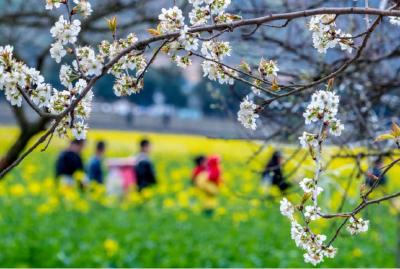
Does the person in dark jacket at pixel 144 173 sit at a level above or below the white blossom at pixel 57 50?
above

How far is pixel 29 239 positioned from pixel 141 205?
2.72m

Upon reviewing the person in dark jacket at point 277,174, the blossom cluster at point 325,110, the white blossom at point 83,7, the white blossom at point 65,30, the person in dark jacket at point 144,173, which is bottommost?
the blossom cluster at point 325,110

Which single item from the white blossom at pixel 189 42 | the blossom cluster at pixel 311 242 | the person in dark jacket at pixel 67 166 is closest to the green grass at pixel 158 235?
the person in dark jacket at pixel 67 166

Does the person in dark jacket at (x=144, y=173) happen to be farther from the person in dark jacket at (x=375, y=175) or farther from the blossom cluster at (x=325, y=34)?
the blossom cluster at (x=325, y=34)

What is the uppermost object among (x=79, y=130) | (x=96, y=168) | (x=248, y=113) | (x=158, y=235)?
(x=96, y=168)

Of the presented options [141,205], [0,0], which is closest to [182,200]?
[141,205]

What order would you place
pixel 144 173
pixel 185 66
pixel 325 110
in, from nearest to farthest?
1. pixel 325 110
2. pixel 185 66
3. pixel 144 173

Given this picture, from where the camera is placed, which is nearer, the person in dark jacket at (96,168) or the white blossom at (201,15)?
the white blossom at (201,15)

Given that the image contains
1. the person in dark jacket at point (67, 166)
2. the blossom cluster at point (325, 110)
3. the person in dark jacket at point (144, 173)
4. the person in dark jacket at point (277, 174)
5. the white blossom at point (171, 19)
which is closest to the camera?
the blossom cluster at point (325, 110)

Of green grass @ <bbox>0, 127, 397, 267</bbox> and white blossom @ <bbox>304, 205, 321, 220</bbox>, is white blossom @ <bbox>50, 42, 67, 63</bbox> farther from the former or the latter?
green grass @ <bbox>0, 127, 397, 267</bbox>

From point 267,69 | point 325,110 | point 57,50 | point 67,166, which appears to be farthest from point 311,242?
point 67,166

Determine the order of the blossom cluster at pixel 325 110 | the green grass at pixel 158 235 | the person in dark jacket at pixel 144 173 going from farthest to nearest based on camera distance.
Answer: the person in dark jacket at pixel 144 173
the green grass at pixel 158 235
the blossom cluster at pixel 325 110

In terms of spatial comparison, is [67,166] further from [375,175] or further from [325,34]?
[325,34]

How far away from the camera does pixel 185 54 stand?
8.54ft
